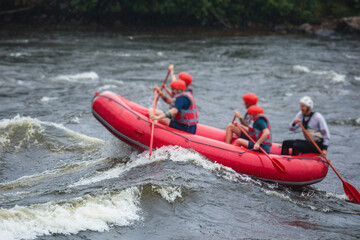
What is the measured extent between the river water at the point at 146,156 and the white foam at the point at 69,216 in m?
0.01

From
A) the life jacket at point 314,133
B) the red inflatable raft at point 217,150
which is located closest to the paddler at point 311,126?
the life jacket at point 314,133

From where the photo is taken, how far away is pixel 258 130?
728 centimetres

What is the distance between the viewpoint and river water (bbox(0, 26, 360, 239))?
17.4 ft

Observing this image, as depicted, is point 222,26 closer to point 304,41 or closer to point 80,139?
point 304,41

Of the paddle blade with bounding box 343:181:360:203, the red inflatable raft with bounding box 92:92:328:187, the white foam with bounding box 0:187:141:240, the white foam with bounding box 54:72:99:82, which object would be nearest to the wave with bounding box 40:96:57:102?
the white foam with bounding box 54:72:99:82

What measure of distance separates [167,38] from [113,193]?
1781 cm

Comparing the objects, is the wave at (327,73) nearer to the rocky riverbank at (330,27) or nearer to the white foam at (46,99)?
the white foam at (46,99)

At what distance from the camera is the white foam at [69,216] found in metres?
4.74

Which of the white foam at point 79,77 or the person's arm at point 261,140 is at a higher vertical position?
the person's arm at point 261,140

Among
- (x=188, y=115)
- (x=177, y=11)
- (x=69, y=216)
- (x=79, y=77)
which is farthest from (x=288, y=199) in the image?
(x=177, y=11)

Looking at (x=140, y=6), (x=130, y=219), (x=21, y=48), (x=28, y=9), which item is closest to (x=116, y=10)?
(x=140, y=6)

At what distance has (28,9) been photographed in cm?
2528

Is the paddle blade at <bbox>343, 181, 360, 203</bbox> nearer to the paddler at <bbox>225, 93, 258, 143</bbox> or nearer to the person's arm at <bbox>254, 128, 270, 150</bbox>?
the person's arm at <bbox>254, 128, 270, 150</bbox>

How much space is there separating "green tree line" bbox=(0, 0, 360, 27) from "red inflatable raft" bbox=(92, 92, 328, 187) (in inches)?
764
